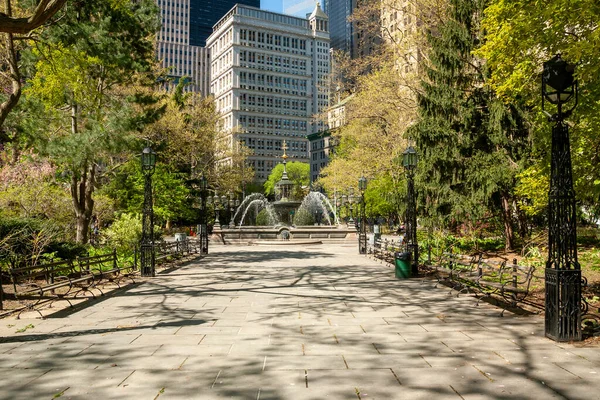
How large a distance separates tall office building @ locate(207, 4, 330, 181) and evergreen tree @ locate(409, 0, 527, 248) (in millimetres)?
103025

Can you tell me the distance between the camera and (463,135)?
882 inches

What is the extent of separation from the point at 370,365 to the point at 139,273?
39.9 feet

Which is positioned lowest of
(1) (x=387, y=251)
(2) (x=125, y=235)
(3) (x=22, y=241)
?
(1) (x=387, y=251)

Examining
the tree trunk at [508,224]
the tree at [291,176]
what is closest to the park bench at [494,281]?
the tree trunk at [508,224]

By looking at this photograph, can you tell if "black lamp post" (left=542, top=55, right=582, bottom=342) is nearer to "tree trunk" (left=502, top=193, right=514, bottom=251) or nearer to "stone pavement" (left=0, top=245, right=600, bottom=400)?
"stone pavement" (left=0, top=245, right=600, bottom=400)

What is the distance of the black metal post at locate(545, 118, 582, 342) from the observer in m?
6.80

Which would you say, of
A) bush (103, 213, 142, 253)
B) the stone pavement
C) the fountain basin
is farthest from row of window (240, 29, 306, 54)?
the stone pavement

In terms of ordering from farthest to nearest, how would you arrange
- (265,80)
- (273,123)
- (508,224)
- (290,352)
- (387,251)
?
(273,123)
(265,80)
(508,224)
(387,251)
(290,352)

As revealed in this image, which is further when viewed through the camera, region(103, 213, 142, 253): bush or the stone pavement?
region(103, 213, 142, 253): bush

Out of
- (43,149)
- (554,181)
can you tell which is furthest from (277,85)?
(554,181)

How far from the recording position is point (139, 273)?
1623cm

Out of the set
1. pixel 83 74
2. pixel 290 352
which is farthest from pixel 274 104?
pixel 290 352

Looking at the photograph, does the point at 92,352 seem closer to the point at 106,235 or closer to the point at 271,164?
the point at 106,235

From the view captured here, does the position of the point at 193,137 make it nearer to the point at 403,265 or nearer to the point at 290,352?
the point at 403,265
